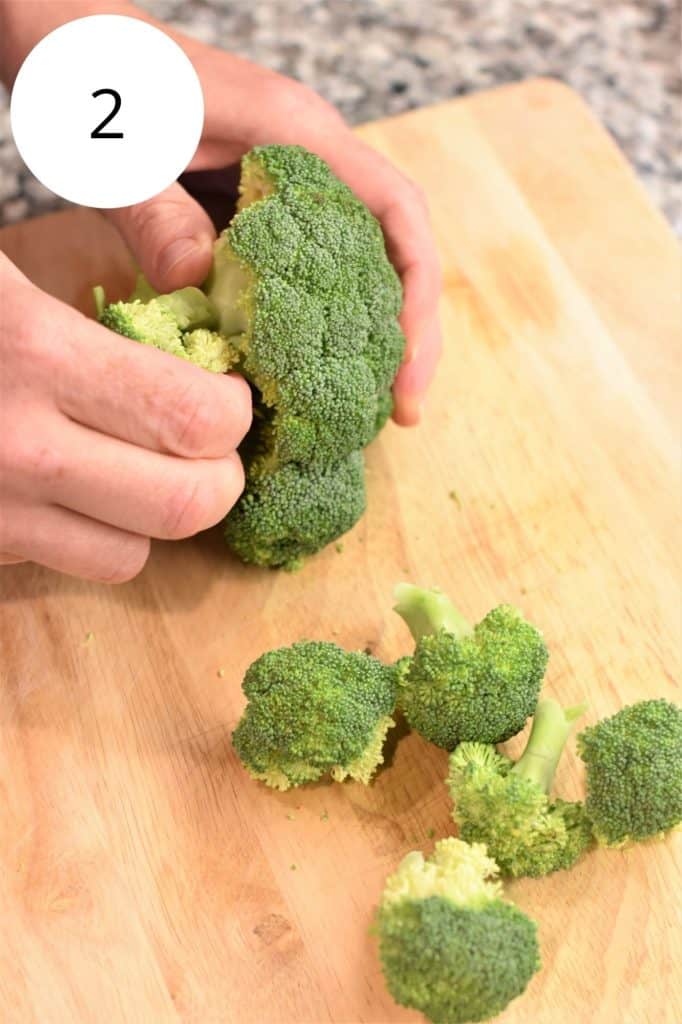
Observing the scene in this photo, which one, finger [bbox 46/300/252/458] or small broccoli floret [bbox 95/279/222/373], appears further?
small broccoli floret [bbox 95/279/222/373]

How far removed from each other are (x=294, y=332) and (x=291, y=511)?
27 centimetres

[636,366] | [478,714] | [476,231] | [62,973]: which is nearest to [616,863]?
[478,714]

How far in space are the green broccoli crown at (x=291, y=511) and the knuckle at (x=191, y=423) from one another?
7.1 inches

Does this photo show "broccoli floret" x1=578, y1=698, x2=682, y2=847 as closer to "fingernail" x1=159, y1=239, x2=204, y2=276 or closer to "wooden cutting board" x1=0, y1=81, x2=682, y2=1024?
"wooden cutting board" x1=0, y1=81, x2=682, y2=1024

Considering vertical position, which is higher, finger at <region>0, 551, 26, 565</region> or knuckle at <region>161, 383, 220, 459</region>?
knuckle at <region>161, 383, 220, 459</region>

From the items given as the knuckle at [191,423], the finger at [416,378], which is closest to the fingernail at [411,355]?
the finger at [416,378]

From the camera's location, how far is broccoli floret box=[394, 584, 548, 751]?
151 centimetres

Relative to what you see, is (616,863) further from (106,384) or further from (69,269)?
(69,269)

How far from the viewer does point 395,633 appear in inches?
67.4

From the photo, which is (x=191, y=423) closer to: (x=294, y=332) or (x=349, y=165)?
(x=294, y=332)

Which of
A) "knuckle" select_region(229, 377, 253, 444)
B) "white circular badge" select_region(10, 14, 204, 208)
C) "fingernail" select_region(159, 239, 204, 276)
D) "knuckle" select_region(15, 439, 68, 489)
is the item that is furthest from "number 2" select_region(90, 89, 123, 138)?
"knuckle" select_region(15, 439, 68, 489)

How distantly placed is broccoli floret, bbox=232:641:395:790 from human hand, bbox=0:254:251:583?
0.24m

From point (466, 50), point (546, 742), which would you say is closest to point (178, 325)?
point (546, 742)

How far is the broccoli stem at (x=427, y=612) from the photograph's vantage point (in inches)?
63.5
